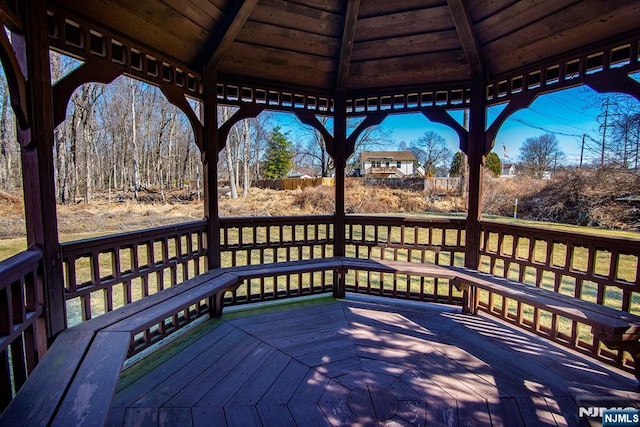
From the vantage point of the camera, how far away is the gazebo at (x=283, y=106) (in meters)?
1.90

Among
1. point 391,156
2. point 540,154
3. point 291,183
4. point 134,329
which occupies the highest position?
point 391,156

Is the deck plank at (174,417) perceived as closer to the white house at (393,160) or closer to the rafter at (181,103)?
the rafter at (181,103)

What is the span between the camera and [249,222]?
3955mm

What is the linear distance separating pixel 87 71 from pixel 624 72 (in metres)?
4.23

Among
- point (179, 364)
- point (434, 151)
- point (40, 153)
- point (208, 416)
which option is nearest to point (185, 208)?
point (179, 364)

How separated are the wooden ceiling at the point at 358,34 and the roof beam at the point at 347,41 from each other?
0.01 m

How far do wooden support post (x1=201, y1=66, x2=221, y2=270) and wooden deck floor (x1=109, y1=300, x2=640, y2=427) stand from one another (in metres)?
0.88

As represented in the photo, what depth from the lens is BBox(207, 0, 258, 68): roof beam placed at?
115 inches

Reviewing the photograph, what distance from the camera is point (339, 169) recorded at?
4.22 meters

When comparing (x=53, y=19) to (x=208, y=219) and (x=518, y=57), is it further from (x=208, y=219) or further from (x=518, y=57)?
(x=518, y=57)

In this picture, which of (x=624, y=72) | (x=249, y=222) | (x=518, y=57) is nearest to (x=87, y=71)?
(x=249, y=222)

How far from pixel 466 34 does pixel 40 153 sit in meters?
3.70

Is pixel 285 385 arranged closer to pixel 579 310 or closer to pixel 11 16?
pixel 579 310

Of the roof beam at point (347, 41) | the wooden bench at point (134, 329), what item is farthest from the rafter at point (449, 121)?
the wooden bench at point (134, 329)
